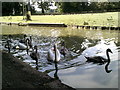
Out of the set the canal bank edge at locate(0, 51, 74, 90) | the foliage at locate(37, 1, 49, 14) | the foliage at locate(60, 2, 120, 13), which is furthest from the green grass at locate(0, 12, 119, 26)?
the foliage at locate(37, 1, 49, 14)

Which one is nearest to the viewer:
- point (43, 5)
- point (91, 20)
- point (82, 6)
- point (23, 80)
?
point (23, 80)

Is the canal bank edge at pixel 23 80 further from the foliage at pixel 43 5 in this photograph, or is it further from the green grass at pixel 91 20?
the foliage at pixel 43 5

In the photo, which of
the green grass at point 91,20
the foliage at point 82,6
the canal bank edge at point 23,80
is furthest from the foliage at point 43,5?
the canal bank edge at point 23,80

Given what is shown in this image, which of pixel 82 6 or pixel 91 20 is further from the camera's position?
pixel 82 6

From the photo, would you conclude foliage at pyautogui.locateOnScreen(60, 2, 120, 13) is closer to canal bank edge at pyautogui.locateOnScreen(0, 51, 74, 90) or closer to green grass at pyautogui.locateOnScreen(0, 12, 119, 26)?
green grass at pyautogui.locateOnScreen(0, 12, 119, 26)

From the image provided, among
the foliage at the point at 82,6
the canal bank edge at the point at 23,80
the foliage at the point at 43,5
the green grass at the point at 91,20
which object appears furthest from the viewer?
the foliage at the point at 43,5

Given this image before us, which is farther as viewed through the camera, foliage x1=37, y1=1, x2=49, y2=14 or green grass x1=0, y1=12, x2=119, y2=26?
foliage x1=37, y1=1, x2=49, y2=14

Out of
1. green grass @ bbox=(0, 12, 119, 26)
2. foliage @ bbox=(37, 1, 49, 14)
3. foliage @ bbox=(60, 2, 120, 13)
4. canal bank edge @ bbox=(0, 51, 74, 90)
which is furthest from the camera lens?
foliage @ bbox=(37, 1, 49, 14)

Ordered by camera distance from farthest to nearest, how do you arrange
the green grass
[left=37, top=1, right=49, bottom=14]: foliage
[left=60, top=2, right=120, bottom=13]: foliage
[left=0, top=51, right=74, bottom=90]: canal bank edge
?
[left=37, top=1, right=49, bottom=14]: foliage → [left=60, top=2, right=120, bottom=13]: foliage → the green grass → [left=0, top=51, right=74, bottom=90]: canal bank edge

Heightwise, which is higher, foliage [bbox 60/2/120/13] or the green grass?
foliage [bbox 60/2/120/13]

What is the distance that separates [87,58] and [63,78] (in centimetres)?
330

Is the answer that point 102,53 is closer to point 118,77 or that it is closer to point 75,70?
point 75,70

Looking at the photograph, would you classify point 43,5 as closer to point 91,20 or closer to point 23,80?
point 91,20

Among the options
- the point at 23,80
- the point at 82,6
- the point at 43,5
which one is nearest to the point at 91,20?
the point at 23,80
